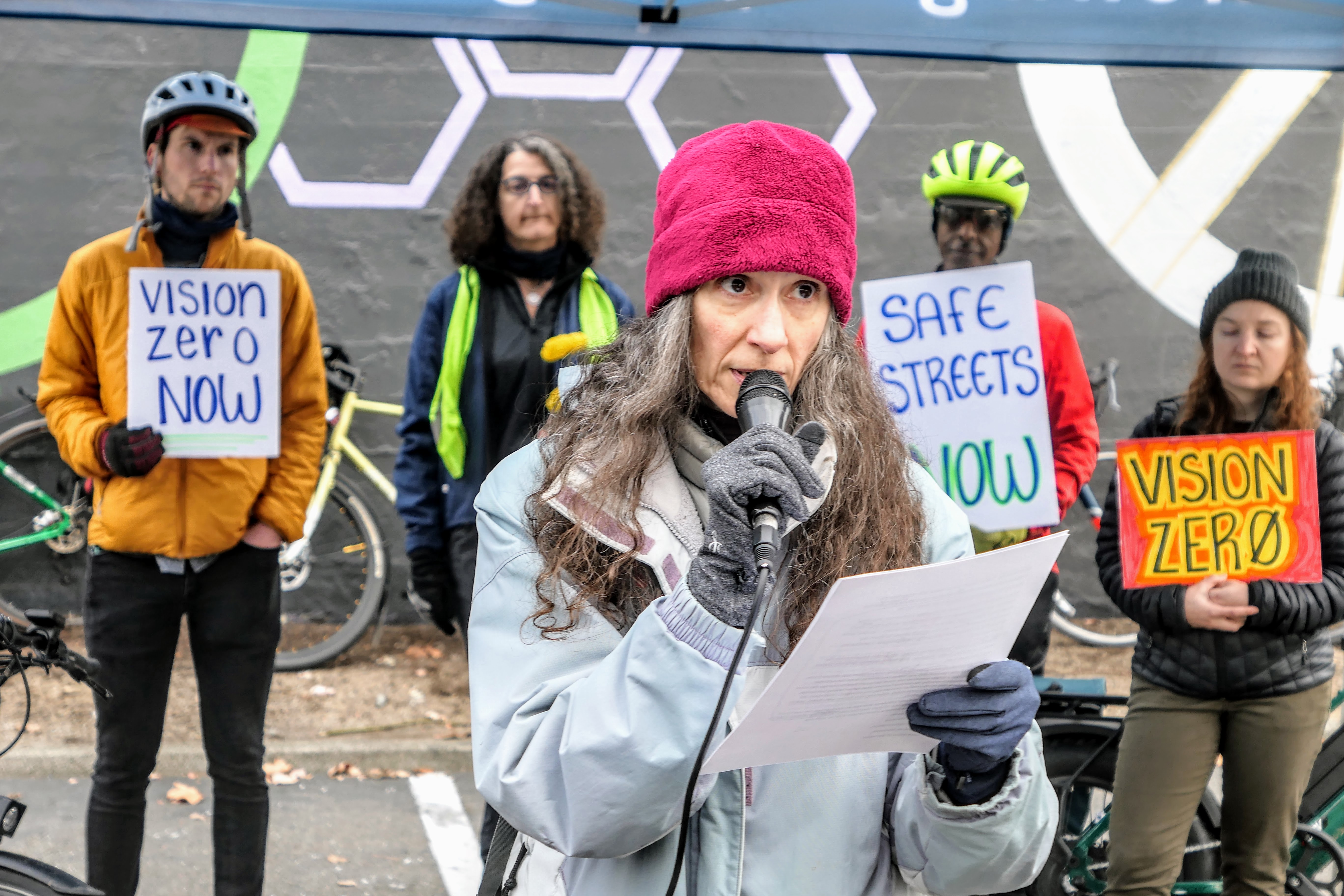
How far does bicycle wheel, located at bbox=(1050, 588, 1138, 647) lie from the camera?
23.4 ft

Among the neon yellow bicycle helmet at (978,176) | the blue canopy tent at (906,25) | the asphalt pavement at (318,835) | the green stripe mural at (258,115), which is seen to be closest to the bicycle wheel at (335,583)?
the asphalt pavement at (318,835)

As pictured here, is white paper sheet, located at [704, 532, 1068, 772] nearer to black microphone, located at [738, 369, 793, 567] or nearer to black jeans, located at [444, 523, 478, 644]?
black microphone, located at [738, 369, 793, 567]

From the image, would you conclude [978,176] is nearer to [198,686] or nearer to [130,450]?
→ [130,450]

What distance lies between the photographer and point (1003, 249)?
161 inches

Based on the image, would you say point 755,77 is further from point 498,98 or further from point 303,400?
point 303,400

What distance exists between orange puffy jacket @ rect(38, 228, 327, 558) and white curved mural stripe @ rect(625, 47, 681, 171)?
11.4ft

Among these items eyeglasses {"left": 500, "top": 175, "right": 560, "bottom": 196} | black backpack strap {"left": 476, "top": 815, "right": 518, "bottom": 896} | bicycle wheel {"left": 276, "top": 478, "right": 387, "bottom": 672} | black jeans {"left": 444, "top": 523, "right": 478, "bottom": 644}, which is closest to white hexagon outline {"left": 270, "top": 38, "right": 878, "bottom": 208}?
bicycle wheel {"left": 276, "top": 478, "right": 387, "bottom": 672}

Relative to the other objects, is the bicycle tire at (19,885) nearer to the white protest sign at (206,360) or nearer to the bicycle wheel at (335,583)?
the white protest sign at (206,360)

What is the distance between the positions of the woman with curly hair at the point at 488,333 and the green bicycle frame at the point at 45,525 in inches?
120

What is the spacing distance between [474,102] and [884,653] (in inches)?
228

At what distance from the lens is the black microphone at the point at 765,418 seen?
142cm

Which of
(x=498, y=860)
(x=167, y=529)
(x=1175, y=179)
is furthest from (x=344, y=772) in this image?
(x=1175, y=179)

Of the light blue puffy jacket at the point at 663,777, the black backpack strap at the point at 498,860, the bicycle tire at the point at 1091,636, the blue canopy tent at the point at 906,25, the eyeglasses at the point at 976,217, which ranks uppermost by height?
the blue canopy tent at the point at 906,25

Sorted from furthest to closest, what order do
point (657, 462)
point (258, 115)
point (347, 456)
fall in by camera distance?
point (347, 456) < point (258, 115) < point (657, 462)
